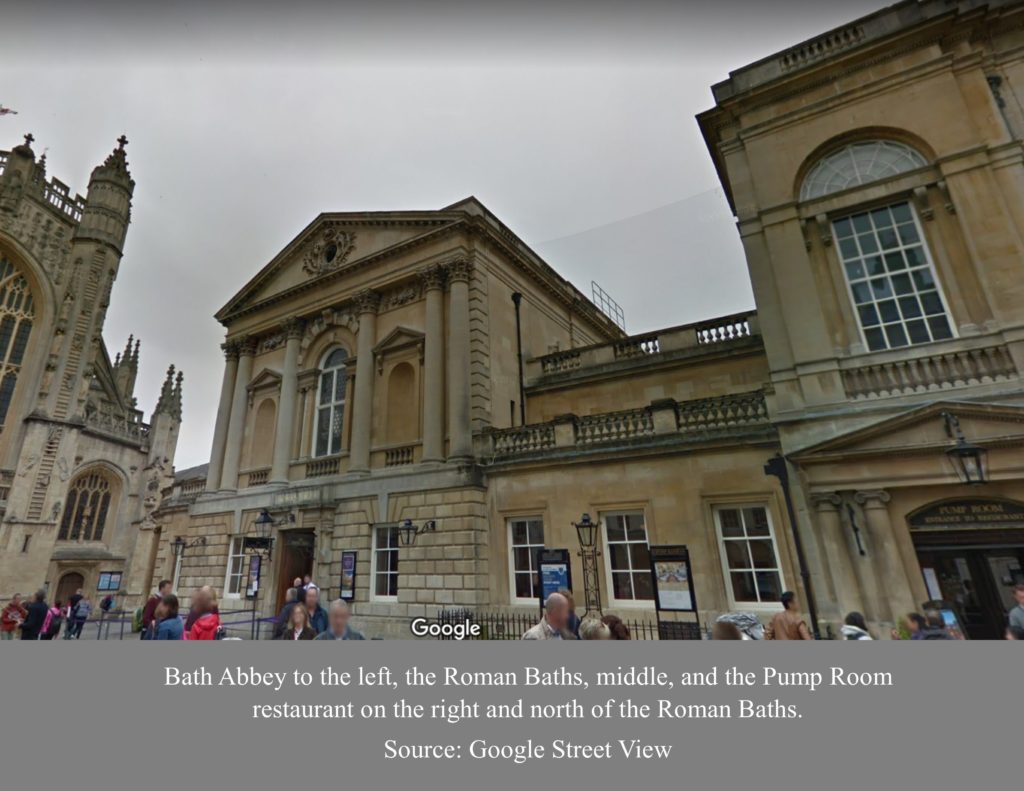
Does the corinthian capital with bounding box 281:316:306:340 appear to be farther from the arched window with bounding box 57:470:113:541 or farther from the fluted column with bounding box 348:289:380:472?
the arched window with bounding box 57:470:113:541

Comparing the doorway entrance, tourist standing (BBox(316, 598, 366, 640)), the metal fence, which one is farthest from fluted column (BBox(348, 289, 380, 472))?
tourist standing (BBox(316, 598, 366, 640))

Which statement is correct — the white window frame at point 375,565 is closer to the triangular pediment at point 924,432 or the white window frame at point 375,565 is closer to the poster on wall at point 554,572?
the poster on wall at point 554,572

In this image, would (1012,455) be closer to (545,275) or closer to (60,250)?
(545,275)

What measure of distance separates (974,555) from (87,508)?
4082cm

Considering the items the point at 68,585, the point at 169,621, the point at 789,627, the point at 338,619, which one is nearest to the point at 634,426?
the point at 789,627

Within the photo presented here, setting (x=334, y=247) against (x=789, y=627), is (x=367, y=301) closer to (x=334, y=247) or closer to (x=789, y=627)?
(x=334, y=247)

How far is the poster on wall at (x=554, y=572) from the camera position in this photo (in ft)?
32.7

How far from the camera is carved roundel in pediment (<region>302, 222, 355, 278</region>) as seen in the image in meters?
18.3

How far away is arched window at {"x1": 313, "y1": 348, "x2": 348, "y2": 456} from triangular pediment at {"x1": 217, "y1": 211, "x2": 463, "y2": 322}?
3280 millimetres

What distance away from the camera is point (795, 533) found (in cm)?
888

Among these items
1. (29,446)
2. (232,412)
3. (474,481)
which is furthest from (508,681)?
(29,446)

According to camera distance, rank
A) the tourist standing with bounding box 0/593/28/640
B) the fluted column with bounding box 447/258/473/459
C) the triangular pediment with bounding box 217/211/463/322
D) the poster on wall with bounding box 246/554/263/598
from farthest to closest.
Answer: the triangular pediment with bounding box 217/211/463/322 < the poster on wall with bounding box 246/554/263/598 < the fluted column with bounding box 447/258/473/459 < the tourist standing with bounding box 0/593/28/640

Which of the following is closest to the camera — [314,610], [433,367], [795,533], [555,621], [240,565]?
[555,621]

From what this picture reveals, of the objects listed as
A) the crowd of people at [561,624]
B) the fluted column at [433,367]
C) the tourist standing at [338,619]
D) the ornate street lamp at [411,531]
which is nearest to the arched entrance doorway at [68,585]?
the ornate street lamp at [411,531]
